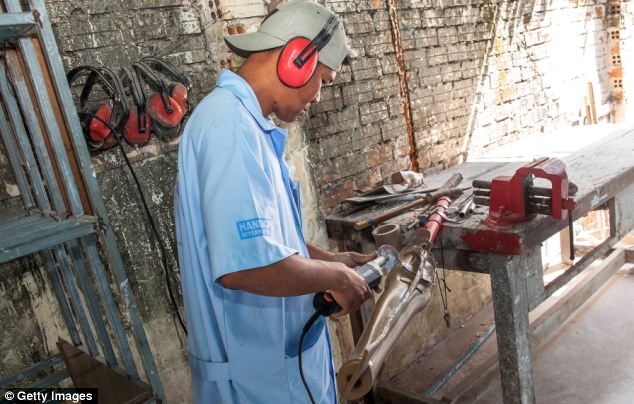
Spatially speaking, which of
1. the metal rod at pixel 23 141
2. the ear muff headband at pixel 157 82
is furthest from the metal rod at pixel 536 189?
the metal rod at pixel 23 141

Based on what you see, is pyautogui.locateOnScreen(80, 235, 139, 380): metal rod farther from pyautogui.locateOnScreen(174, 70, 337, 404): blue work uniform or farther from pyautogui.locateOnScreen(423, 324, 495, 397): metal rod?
pyautogui.locateOnScreen(423, 324, 495, 397): metal rod

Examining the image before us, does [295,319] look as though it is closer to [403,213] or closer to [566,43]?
[403,213]

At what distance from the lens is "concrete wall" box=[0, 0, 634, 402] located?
1.87 metres

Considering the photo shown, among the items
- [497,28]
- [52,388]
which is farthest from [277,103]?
[497,28]

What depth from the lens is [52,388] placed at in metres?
1.87

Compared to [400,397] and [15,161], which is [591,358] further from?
[15,161]

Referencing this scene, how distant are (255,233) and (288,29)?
0.66 meters

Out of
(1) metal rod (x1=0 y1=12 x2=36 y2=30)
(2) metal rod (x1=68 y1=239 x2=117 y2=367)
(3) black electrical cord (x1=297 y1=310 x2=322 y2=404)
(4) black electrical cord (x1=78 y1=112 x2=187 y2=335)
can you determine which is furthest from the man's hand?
(1) metal rod (x1=0 y1=12 x2=36 y2=30)

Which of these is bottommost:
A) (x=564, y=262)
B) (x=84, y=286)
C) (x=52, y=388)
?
(x=564, y=262)

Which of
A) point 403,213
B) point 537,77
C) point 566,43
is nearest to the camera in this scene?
point 403,213

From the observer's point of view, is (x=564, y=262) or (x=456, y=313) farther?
(x=564, y=262)

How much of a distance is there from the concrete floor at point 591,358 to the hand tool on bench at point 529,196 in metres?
1.28

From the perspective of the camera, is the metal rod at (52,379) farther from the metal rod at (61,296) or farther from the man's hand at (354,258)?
the man's hand at (354,258)

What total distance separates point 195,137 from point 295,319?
65 centimetres
